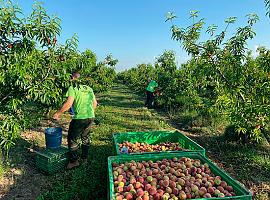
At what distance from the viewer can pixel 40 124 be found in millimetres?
9734

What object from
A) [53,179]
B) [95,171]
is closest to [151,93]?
[95,171]

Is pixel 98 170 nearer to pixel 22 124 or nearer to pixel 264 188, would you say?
pixel 22 124

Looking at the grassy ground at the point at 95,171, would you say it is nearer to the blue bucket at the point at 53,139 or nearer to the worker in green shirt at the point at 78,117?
the worker in green shirt at the point at 78,117

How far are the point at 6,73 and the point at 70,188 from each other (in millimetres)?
2347

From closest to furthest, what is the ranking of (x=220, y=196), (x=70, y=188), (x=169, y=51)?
(x=220, y=196) < (x=70, y=188) < (x=169, y=51)

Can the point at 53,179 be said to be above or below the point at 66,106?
below

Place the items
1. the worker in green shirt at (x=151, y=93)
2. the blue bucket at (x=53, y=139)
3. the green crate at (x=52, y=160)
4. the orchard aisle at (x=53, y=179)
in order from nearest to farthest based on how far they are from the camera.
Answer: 1. the orchard aisle at (x=53, y=179)
2. the green crate at (x=52, y=160)
3. the blue bucket at (x=53, y=139)
4. the worker in green shirt at (x=151, y=93)

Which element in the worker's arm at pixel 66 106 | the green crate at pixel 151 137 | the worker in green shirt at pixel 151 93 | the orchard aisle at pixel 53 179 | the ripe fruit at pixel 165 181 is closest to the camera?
the ripe fruit at pixel 165 181

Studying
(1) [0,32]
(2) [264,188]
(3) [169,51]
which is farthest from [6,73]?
(3) [169,51]

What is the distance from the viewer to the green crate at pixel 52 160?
565 cm

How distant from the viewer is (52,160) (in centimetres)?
570

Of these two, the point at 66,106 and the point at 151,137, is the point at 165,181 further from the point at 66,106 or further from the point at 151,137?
the point at 66,106

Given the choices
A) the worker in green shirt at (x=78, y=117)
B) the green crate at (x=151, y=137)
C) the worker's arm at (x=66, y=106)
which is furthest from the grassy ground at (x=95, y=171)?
the worker's arm at (x=66, y=106)

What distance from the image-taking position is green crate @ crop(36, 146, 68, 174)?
18.5ft
